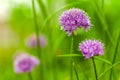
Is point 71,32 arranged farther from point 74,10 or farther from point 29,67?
point 29,67

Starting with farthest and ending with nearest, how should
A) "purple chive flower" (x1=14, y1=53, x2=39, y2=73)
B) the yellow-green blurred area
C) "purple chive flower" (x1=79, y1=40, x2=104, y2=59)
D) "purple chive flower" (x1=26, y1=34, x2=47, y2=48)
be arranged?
1. "purple chive flower" (x1=26, y1=34, x2=47, y2=48)
2. "purple chive flower" (x1=14, y1=53, x2=39, y2=73)
3. the yellow-green blurred area
4. "purple chive flower" (x1=79, y1=40, x2=104, y2=59)

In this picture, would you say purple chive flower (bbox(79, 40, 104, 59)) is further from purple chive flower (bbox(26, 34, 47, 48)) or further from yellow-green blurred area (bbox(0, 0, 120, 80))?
purple chive flower (bbox(26, 34, 47, 48))

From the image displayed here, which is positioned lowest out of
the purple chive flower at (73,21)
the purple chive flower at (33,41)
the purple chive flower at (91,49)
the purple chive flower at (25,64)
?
the purple chive flower at (25,64)

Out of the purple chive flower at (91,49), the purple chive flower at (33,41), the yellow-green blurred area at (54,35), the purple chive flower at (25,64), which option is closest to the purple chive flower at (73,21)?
the purple chive flower at (91,49)

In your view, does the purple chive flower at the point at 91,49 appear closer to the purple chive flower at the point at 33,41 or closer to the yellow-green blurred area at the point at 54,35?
the yellow-green blurred area at the point at 54,35

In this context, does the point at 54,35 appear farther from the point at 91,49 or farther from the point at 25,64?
the point at 91,49

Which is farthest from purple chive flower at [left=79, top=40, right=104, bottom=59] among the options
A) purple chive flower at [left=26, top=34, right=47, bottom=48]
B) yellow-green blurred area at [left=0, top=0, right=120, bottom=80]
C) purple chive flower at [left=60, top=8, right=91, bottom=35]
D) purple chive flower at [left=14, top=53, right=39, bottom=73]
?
purple chive flower at [left=26, top=34, right=47, bottom=48]
